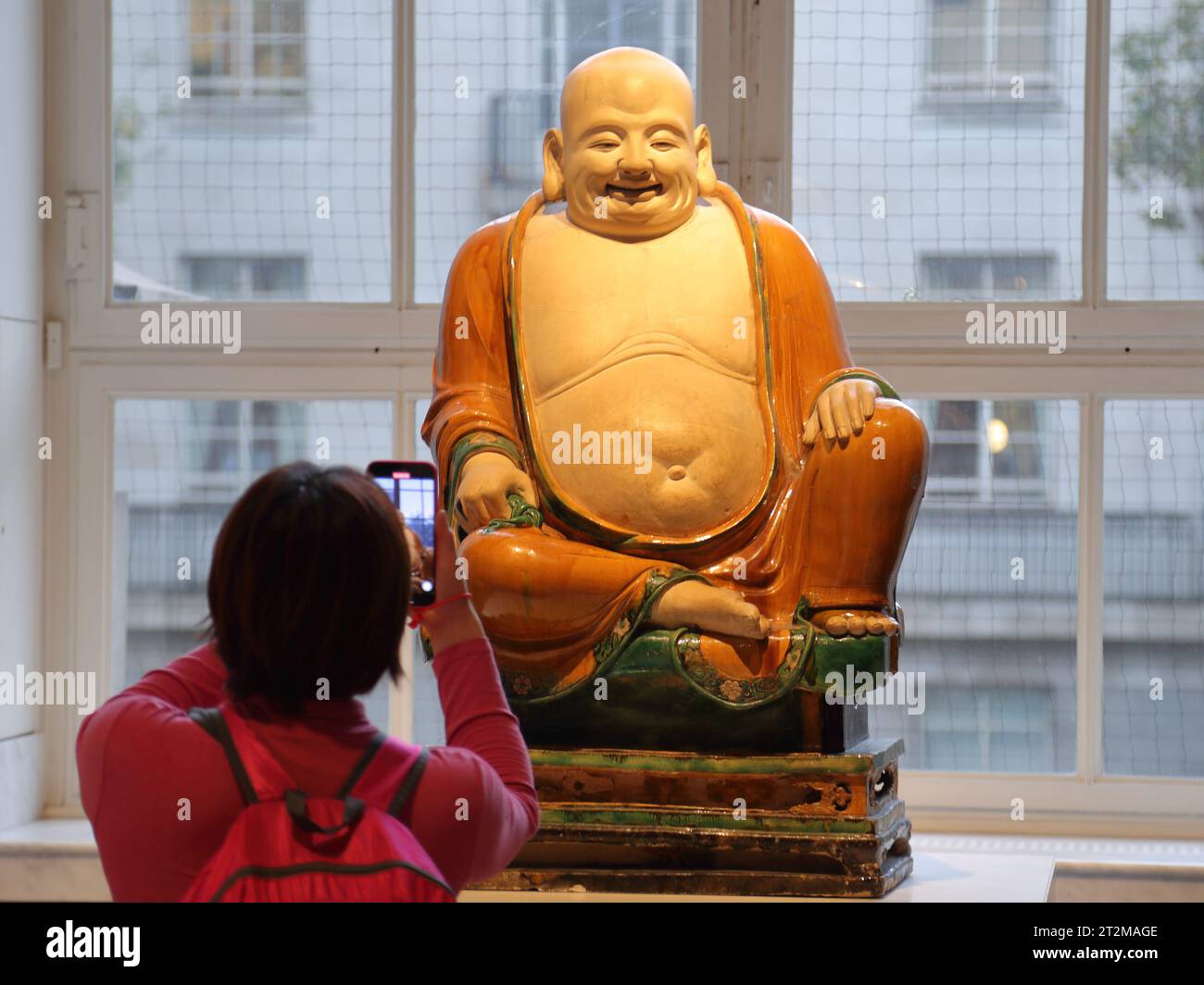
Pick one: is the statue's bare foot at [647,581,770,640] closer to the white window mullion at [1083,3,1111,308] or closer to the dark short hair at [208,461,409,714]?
the dark short hair at [208,461,409,714]

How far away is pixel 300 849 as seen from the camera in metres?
1.37

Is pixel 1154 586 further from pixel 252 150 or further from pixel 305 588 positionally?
pixel 305 588

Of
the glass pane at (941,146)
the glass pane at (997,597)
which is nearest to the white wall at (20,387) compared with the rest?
the glass pane at (941,146)

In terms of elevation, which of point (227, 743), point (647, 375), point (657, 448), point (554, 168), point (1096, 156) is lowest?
point (227, 743)

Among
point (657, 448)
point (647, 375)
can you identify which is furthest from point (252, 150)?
point (657, 448)

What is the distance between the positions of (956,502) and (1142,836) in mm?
912

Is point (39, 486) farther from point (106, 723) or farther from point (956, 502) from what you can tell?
point (106, 723)

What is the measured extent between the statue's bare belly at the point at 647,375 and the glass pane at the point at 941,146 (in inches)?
41.2

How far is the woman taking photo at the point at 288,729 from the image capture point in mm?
1385

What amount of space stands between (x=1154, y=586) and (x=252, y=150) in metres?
2.54

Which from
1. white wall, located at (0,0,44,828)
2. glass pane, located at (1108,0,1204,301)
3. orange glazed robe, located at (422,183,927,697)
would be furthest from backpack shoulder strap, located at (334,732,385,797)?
glass pane, located at (1108,0,1204,301)

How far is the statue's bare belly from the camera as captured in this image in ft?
10.3
